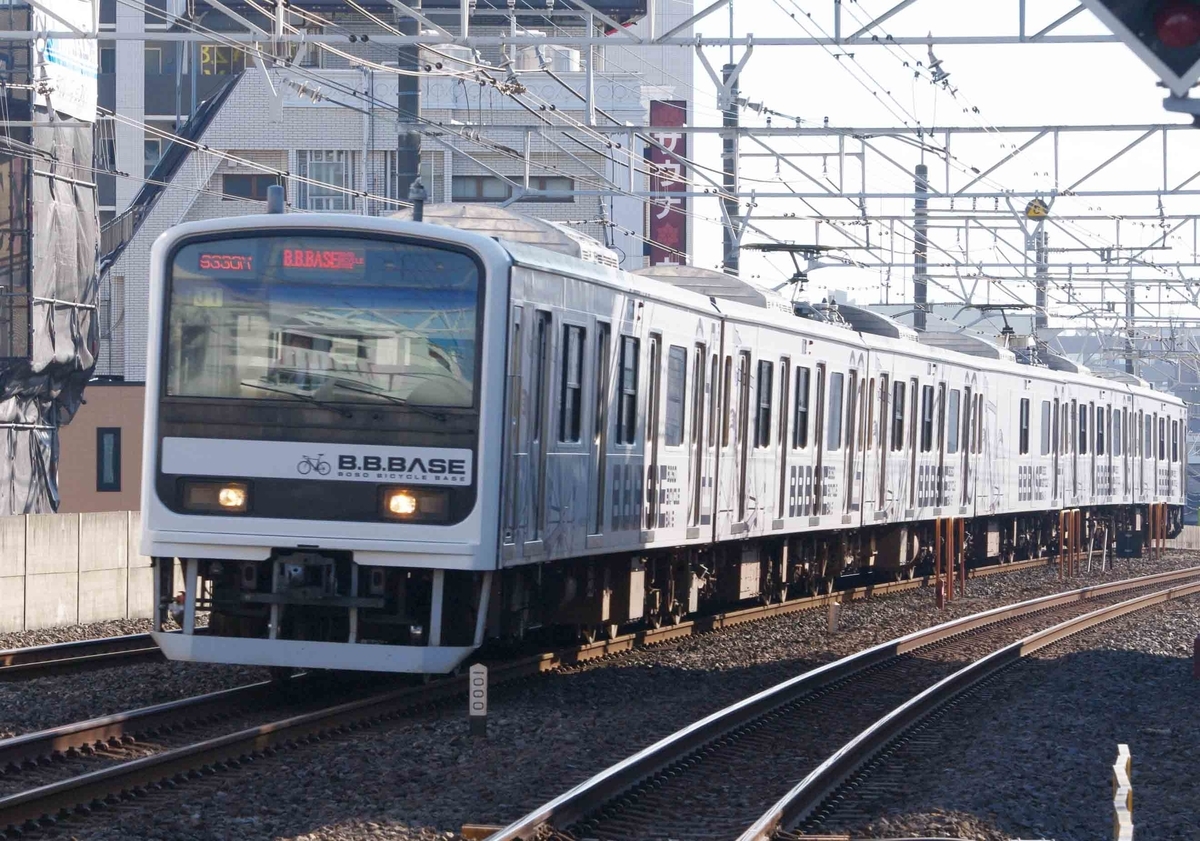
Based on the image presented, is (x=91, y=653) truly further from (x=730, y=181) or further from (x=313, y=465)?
(x=730, y=181)

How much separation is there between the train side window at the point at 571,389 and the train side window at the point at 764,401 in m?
4.46

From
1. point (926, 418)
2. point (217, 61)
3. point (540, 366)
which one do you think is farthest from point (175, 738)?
point (217, 61)

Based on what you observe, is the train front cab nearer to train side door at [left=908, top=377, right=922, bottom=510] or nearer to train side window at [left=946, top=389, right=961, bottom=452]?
train side door at [left=908, top=377, right=922, bottom=510]

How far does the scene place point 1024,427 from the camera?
1064 inches

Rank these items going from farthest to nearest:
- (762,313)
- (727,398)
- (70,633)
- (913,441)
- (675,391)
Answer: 1. (913,441)
2. (762,313)
3. (727,398)
4. (70,633)
5. (675,391)

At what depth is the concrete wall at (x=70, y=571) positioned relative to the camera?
14.9 metres

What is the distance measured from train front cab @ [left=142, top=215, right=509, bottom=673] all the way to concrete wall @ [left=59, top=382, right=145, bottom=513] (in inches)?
1046

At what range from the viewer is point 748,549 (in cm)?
1692

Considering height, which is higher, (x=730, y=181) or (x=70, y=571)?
(x=730, y=181)

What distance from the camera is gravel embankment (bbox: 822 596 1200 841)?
8000 mm

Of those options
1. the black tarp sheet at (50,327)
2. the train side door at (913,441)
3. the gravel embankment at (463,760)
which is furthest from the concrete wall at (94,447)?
the gravel embankment at (463,760)

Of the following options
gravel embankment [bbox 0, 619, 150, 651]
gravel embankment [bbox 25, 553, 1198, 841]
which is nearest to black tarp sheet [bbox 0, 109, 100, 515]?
gravel embankment [bbox 0, 619, 150, 651]

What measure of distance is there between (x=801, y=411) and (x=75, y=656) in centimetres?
739

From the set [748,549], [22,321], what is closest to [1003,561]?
[748,549]
